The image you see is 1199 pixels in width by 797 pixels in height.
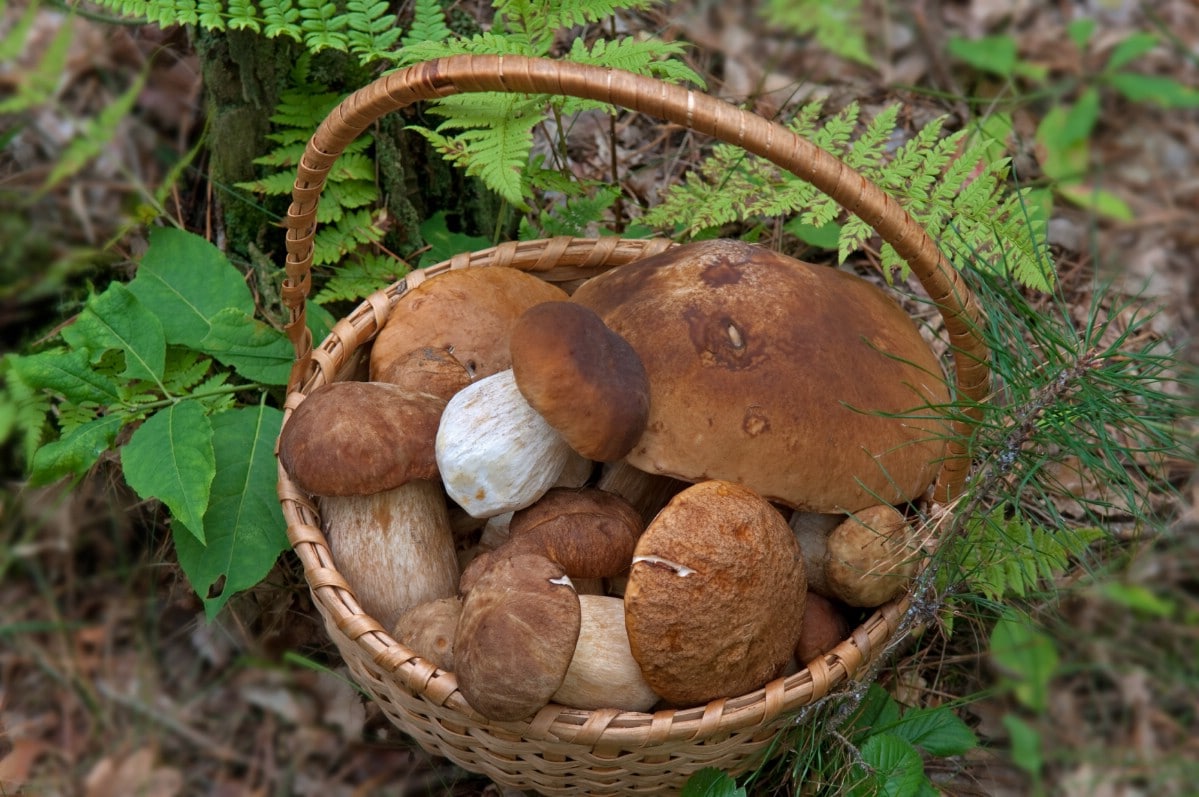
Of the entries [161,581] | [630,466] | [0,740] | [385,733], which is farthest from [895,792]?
[0,740]

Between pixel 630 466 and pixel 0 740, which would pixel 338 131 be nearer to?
pixel 630 466

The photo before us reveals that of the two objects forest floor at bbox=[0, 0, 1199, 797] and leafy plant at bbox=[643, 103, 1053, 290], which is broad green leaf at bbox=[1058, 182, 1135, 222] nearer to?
forest floor at bbox=[0, 0, 1199, 797]

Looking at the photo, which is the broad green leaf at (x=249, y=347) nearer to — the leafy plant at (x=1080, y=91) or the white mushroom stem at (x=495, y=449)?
the white mushroom stem at (x=495, y=449)

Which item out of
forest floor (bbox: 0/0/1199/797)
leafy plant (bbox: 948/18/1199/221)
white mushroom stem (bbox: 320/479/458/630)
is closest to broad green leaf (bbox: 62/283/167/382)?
forest floor (bbox: 0/0/1199/797)

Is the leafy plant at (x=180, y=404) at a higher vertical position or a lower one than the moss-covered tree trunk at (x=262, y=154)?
lower

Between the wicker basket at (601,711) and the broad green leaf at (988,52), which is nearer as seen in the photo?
the wicker basket at (601,711)

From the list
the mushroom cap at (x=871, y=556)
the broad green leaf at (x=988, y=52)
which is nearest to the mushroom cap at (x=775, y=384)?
the mushroom cap at (x=871, y=556)
